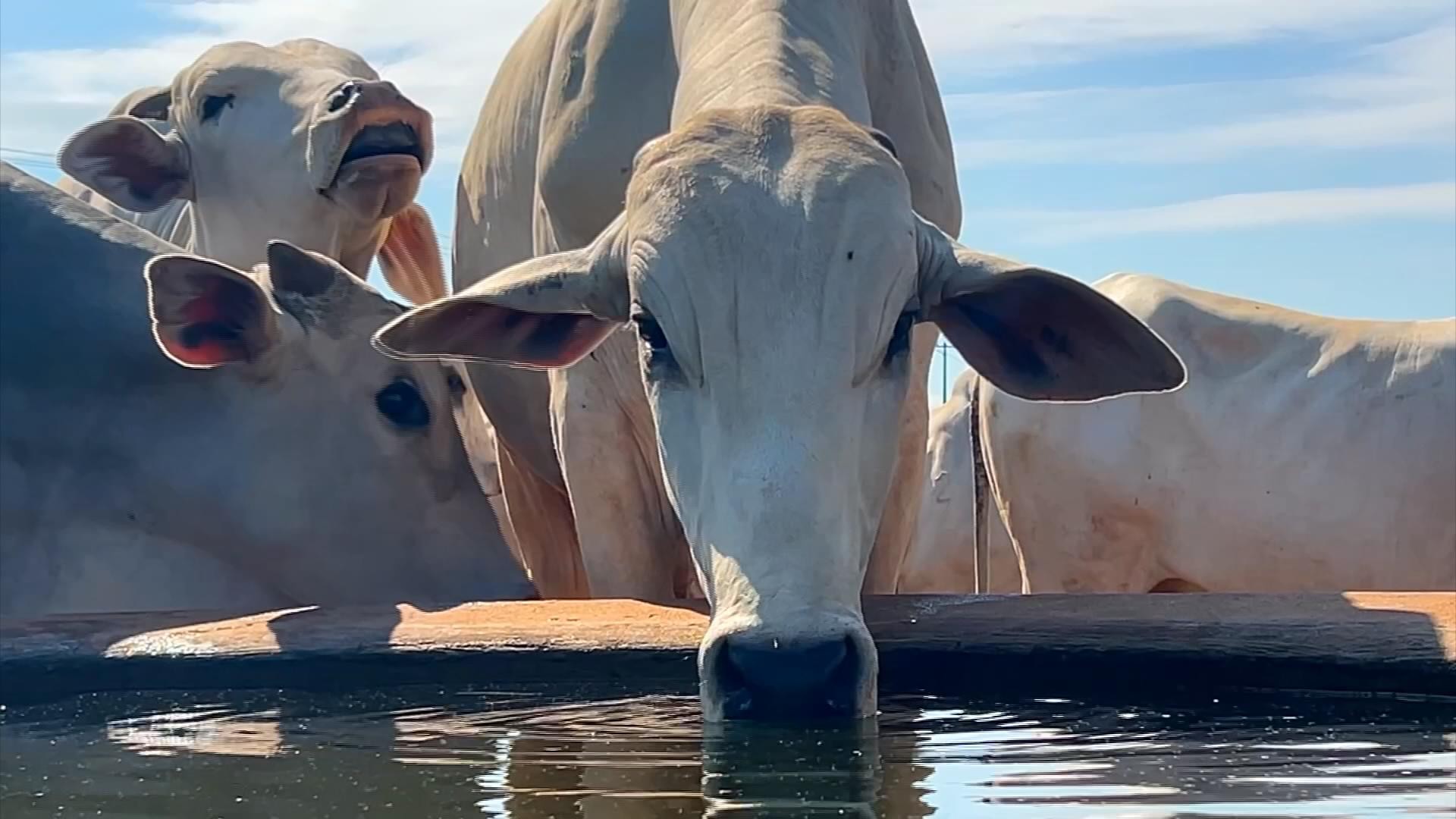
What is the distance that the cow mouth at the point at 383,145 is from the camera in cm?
680

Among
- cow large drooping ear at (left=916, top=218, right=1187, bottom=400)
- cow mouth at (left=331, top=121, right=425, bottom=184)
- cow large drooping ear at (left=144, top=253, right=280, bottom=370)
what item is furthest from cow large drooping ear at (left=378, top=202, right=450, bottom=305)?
cow large drooping ear at (left=916, top=218, right=1187, bottom=400)

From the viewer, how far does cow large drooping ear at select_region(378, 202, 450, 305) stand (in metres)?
7.98

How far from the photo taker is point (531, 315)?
3.86m

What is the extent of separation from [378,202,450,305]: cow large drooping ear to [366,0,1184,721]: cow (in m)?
3.47

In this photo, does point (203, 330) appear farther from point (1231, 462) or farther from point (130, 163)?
point (1231, 462)

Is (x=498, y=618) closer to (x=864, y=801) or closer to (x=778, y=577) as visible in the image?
(x=778, y=577)

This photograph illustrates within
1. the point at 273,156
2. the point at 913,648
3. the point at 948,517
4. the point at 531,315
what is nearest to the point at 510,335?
the point at 531,315

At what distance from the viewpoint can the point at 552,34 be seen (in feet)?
18.0

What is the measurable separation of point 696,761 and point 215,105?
5154 mm

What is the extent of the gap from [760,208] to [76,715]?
4.37ft

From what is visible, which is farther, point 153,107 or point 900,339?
point 153,107

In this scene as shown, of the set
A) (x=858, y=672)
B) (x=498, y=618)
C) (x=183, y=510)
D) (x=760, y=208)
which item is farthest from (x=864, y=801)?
(x=183, y=510)

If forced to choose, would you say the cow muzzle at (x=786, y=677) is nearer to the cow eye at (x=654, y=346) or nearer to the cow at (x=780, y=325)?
the cow at (x=780, y=325)

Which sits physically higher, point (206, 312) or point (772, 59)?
point (772, 59)
